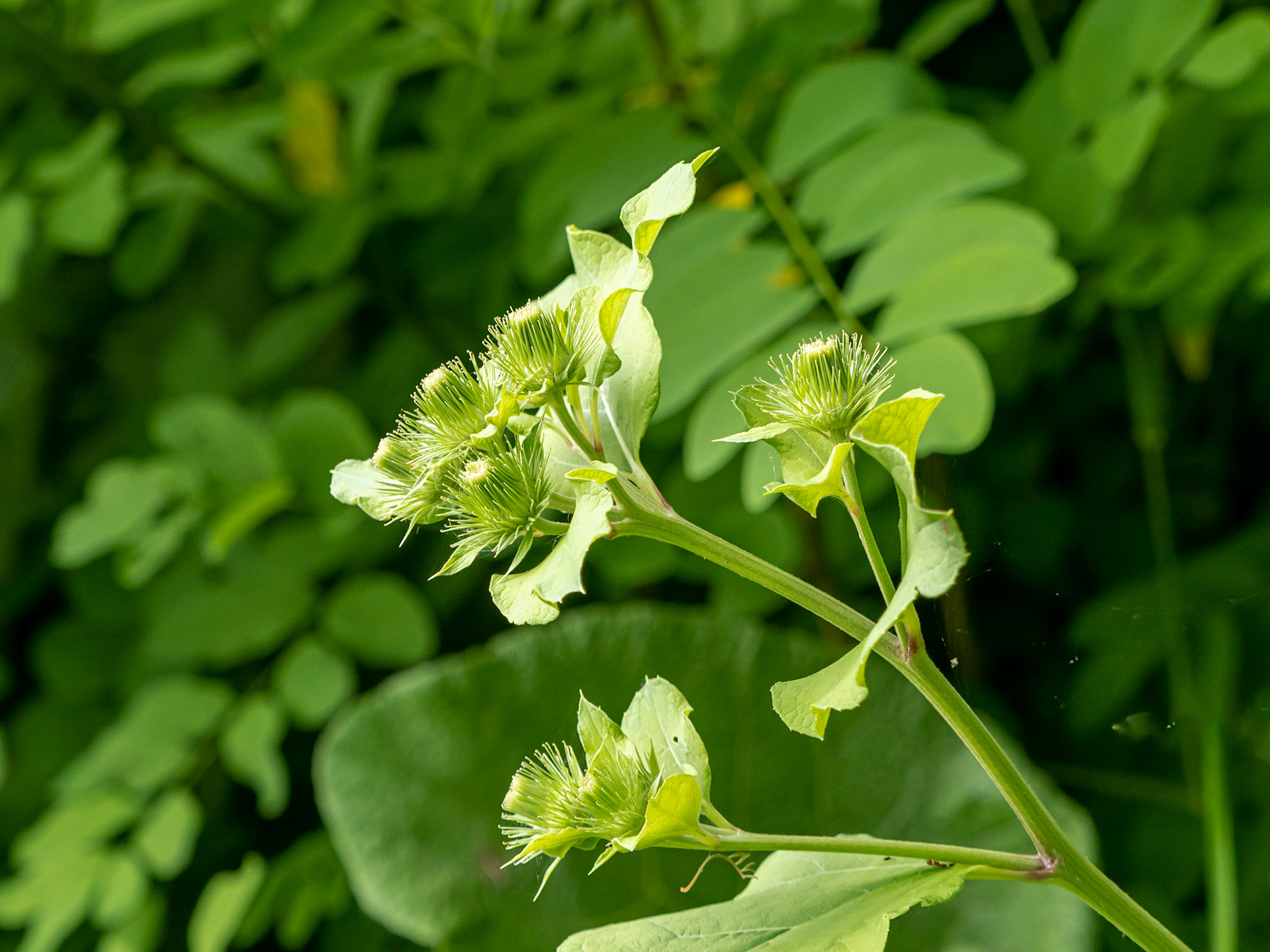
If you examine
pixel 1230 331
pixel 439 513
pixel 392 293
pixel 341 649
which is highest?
pixel 439 513

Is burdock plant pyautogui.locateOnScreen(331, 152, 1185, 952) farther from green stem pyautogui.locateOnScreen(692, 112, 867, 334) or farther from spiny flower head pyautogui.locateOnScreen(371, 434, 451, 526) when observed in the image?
green stem pyautogui.locateOnScreen(692, 112, 867, 334)

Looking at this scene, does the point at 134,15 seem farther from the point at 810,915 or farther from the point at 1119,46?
the point at 810,915

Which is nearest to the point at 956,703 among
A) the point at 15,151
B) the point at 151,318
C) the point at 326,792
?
the point at 326,792

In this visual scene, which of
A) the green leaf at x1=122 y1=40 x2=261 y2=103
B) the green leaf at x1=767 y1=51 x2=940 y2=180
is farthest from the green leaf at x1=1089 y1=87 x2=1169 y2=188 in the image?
the green leaf at x1=122 y1=40 x2=261 y2=103

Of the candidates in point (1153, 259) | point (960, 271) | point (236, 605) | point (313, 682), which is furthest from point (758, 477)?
point (236, 605)

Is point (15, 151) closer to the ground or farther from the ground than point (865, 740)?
farther from the ground

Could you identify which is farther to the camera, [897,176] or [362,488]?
[897,176]

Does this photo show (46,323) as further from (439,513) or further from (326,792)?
(439,513)
